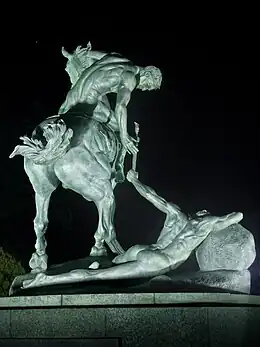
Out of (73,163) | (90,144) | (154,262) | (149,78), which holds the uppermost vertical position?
(149,78)

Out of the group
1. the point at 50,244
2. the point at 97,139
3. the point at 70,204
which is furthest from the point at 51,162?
the point at 50,244

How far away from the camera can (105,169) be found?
33.4ft

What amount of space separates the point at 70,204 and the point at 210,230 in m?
19.2

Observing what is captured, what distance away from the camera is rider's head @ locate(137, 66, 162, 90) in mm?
10938

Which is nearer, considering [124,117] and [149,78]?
[124,117]

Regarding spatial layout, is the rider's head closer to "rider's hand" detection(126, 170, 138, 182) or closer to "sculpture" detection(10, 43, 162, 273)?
"sculpture" detection(10, 43, 162, 273)

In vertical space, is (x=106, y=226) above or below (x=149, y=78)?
below

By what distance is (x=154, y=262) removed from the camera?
911 cm

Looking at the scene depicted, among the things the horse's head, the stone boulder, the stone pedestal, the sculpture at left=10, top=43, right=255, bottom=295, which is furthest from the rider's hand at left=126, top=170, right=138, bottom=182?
the horse's head

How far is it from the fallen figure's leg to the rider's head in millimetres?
2455

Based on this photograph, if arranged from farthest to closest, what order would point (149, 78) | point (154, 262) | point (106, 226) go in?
point (149, 78), point (106, 226), point (154, 262)

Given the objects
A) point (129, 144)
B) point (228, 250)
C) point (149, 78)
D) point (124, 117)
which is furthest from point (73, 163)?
point (228, 250)

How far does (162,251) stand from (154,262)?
252 millimetres

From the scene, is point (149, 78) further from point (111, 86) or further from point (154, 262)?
point (154, 262)
